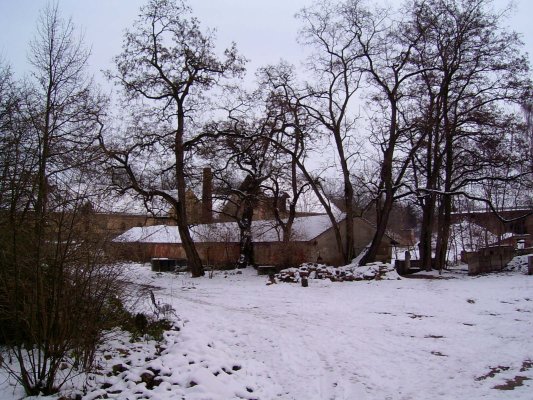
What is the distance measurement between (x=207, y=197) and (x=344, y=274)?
12.6 metres

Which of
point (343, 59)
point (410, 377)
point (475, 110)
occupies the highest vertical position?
point (343, 59)

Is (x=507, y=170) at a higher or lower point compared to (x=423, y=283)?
higher

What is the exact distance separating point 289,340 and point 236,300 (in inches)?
237

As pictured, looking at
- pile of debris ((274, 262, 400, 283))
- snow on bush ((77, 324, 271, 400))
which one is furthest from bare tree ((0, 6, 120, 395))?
pile of debris ((274, 262, 400, 283))

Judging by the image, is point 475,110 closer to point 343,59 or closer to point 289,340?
point 343,59

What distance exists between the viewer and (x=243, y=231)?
Result: 108 feet

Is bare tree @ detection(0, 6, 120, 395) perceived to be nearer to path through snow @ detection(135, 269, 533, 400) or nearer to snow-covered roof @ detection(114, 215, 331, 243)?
path through snow @ detection(135, 269, 533, 400)

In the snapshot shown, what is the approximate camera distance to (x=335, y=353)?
9070 mm

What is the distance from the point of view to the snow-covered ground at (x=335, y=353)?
7.03 meters

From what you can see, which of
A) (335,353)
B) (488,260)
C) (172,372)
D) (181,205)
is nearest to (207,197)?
(181,205)

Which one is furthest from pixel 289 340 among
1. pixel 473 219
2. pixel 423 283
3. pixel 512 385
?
pixel 473 219

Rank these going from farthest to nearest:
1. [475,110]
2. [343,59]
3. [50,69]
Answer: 1. [343,59]
2. [475,110]
3. [50,69]

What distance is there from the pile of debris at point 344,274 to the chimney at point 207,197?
10.2 metres

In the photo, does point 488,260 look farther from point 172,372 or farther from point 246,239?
point 172,372
